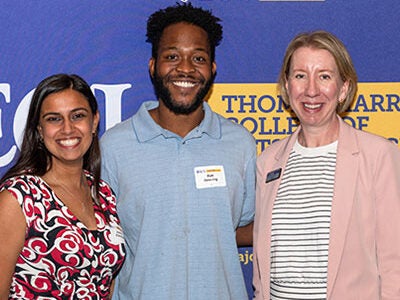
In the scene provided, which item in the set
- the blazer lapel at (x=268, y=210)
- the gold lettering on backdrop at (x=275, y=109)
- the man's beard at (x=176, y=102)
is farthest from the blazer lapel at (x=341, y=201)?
the gold lettering on backdrop at (x=275, y=109)

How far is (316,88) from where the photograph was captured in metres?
2.26

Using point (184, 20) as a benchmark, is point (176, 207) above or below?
below

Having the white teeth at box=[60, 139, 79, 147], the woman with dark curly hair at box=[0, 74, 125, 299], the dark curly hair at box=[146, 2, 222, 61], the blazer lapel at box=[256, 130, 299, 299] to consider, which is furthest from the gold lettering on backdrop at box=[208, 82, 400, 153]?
the white teeth at box=[60, 139, 79, 147]

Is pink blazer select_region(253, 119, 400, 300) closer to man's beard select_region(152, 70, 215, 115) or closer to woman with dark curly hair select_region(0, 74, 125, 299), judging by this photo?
man's beard select_region(152, 70, 215, 115)

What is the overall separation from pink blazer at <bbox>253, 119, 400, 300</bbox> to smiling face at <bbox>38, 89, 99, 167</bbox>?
95 cm

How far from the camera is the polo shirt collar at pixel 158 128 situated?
2.51 m

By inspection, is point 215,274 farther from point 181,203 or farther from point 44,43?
point 44,43

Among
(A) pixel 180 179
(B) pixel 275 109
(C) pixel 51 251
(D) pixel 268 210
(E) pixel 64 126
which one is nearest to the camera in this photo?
(C) pixel 51 251

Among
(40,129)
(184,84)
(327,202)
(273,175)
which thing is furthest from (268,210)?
Answer: (40,129)

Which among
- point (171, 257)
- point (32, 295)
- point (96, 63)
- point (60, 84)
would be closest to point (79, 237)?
point (32, 295)

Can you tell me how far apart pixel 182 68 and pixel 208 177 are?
1.48 feet

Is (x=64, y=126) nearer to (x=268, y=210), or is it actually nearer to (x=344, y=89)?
(x=268, y=210)

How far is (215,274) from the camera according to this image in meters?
2.44

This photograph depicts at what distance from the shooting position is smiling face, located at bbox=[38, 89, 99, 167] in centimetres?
223
